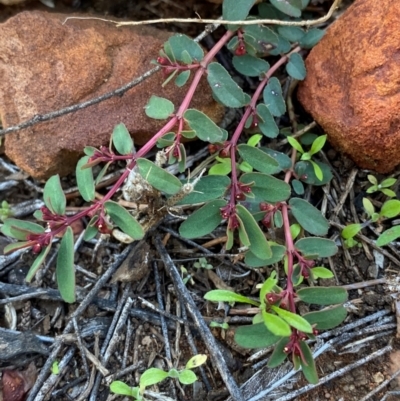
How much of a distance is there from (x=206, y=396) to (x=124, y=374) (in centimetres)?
31

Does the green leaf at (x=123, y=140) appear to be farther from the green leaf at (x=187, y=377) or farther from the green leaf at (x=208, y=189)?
the green leaf at (x=187, y=377)

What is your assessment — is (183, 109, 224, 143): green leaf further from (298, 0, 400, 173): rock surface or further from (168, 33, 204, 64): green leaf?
(298, 0, 400, 173): rock surface

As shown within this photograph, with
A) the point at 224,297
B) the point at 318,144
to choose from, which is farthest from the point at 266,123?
the point at 224,297

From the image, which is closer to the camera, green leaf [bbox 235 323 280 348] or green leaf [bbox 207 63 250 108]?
green leaf [bbox 235 323 280 348]

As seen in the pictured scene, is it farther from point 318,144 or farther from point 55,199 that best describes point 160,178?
point 318,144

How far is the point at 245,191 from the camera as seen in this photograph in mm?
→ 1756

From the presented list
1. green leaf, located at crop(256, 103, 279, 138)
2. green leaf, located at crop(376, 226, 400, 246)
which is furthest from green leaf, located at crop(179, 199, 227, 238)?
green leaf, located at crop(376, 226, 400, 246)

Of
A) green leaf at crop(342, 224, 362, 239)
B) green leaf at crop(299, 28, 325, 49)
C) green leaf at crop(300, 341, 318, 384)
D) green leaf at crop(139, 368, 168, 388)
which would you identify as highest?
green leaf at crop(299, 28, 325, 49)

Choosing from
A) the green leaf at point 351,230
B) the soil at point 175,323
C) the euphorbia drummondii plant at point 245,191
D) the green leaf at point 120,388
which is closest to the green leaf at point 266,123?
the euphorbia drummondii plant at point 245,191

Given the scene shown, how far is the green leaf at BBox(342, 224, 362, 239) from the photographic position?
2.01m

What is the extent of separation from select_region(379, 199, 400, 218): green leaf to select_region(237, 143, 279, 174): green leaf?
0.52 m

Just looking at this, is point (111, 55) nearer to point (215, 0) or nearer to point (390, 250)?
point (215, 0)

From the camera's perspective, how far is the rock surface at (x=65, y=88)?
2150 millimetres

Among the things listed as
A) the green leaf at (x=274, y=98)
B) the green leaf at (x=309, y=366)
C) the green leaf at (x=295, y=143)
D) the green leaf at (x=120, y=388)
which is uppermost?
the green leaf at (x=274, y=98)
